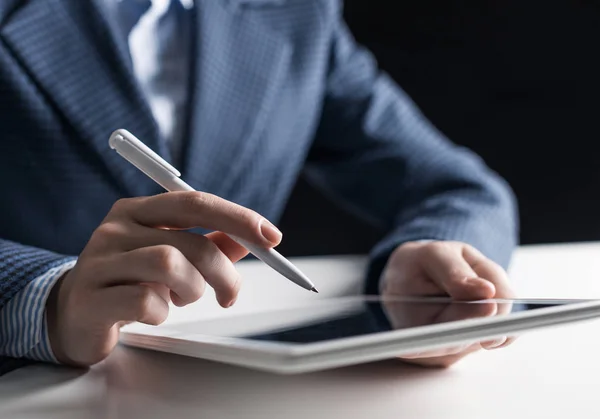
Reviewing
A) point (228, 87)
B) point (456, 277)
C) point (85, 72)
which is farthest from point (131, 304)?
point (228, 87)

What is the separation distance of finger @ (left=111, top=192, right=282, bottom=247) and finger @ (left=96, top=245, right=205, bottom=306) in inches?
1.0

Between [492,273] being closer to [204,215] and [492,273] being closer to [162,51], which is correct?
[204,215]

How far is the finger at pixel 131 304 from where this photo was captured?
1.37ft

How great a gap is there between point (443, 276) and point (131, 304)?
0.78 feet

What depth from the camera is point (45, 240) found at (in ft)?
2.51

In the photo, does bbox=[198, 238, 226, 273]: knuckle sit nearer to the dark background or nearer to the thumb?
the thumb

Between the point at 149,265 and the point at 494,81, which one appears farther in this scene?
the point at 494,81

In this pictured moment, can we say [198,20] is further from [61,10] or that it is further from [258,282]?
[258,282]

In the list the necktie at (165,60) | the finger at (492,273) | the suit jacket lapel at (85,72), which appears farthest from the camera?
the necktie at (165,60)

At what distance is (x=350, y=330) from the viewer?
1.24ft

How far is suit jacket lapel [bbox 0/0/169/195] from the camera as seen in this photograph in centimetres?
69

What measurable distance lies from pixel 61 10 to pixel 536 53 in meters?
1.06

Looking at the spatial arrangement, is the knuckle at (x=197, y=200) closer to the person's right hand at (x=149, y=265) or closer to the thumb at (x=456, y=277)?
the person's right hand at (x=149, y=265)

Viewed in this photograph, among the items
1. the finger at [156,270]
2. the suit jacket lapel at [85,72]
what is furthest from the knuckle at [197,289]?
the suit jacket lapel at [85,72]
